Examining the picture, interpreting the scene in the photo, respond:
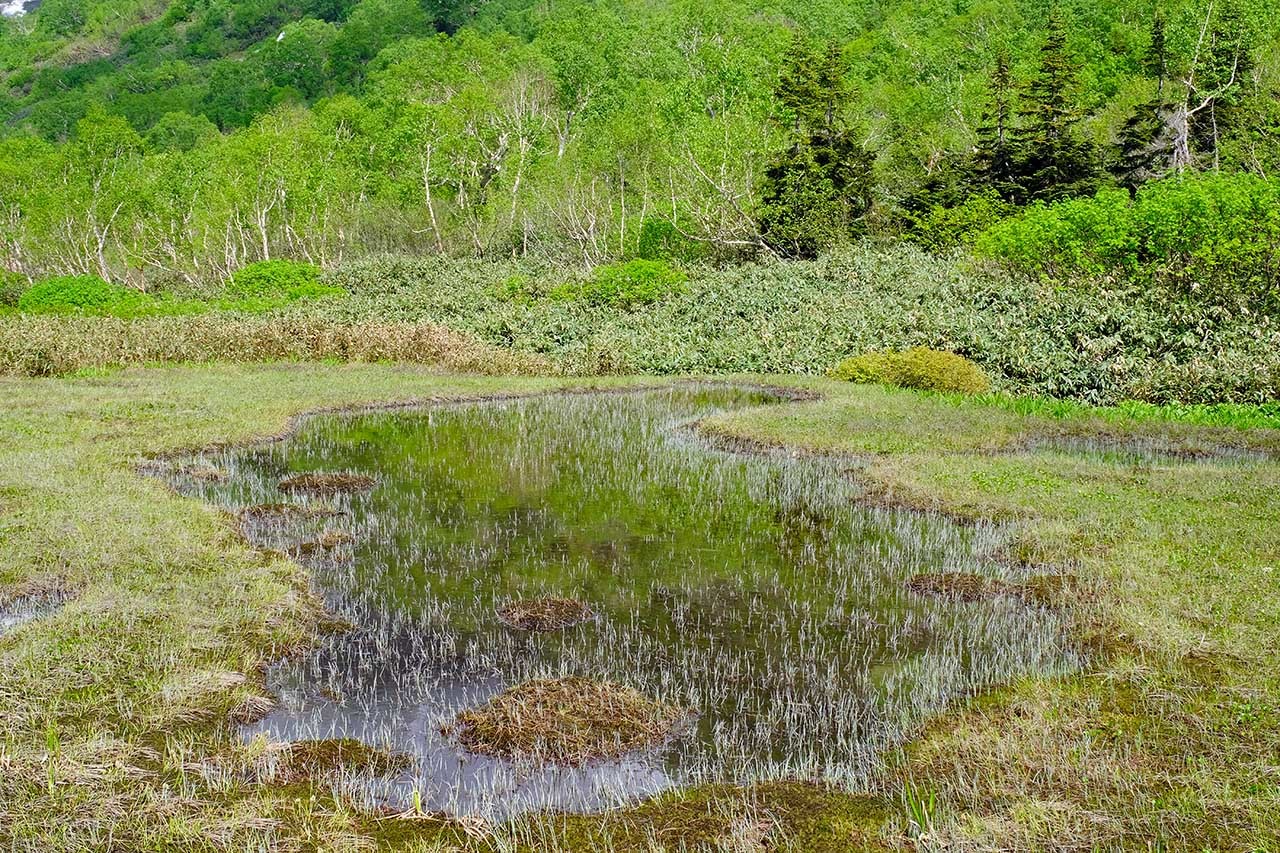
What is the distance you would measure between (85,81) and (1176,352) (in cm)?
19390

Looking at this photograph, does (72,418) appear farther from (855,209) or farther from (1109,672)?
(855,209)

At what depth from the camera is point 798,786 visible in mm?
5969

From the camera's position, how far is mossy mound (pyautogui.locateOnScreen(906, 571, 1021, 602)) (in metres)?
9.89

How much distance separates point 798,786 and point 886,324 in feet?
86.3

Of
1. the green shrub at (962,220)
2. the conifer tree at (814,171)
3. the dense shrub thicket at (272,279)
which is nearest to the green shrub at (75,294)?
the dense shrub thicket at (272,279)

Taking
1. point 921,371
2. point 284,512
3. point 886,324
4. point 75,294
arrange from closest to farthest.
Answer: point 284,512
point 921,371
point 886,324
point 75,294

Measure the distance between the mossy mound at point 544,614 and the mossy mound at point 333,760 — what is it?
8.53 ft

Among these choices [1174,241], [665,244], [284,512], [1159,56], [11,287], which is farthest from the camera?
[11,287]

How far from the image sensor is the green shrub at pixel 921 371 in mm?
25156

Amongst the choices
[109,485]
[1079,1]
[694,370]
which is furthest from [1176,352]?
[1079,1]

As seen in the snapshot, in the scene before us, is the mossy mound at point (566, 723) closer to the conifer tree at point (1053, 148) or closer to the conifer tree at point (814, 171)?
the conifer tree at point (814, 171)

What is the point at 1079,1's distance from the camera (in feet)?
288

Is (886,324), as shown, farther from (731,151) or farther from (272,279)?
(272,279)

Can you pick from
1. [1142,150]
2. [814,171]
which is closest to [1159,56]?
[1142,150]
